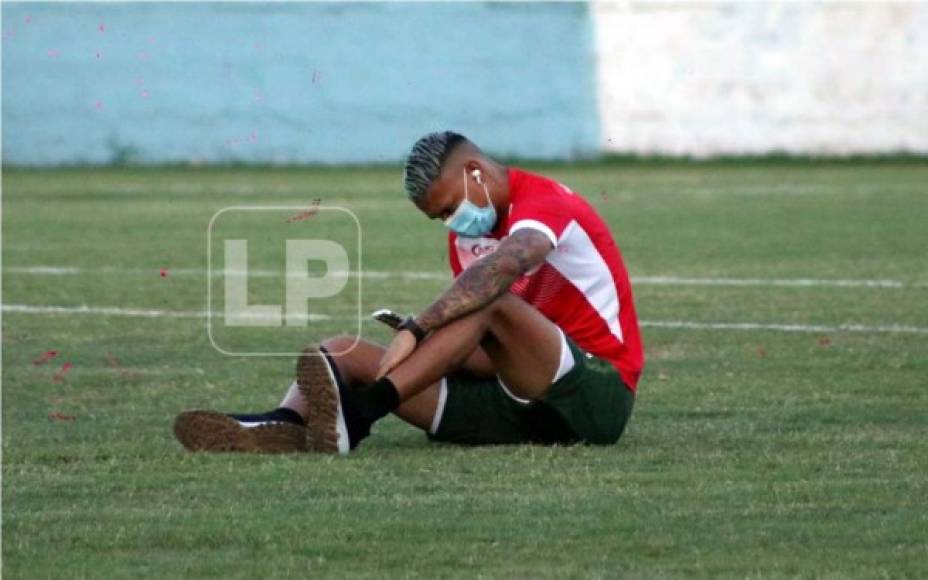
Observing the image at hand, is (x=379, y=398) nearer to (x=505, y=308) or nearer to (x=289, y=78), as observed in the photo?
(x=505, y=308)

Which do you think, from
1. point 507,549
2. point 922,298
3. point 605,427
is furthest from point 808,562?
point 922,298

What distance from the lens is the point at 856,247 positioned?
18.3 metres

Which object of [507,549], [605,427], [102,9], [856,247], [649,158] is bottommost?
[649,158]

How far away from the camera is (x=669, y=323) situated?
40.4 ft

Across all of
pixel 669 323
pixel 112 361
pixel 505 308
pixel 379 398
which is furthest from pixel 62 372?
pixel 669 323

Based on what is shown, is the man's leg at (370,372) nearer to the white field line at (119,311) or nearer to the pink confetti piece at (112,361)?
the pink confetti piece at (112,361)

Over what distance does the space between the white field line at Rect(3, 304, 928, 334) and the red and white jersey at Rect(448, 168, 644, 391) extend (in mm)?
4349

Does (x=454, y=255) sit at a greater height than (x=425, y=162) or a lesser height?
lesser

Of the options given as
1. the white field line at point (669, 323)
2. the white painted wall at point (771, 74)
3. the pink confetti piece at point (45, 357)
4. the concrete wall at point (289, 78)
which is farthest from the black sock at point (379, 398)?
the concrete wall at point (289, 78)

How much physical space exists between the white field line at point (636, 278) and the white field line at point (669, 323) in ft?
8.48

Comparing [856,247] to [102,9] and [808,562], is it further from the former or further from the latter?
[102,9]

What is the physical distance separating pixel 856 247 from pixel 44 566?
13604 millimetres

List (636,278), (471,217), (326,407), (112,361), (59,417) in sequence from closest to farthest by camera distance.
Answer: (326,407) < (471,217) < (59,417) < (112,361) < (636,278)

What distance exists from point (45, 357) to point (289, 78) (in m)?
25.8
